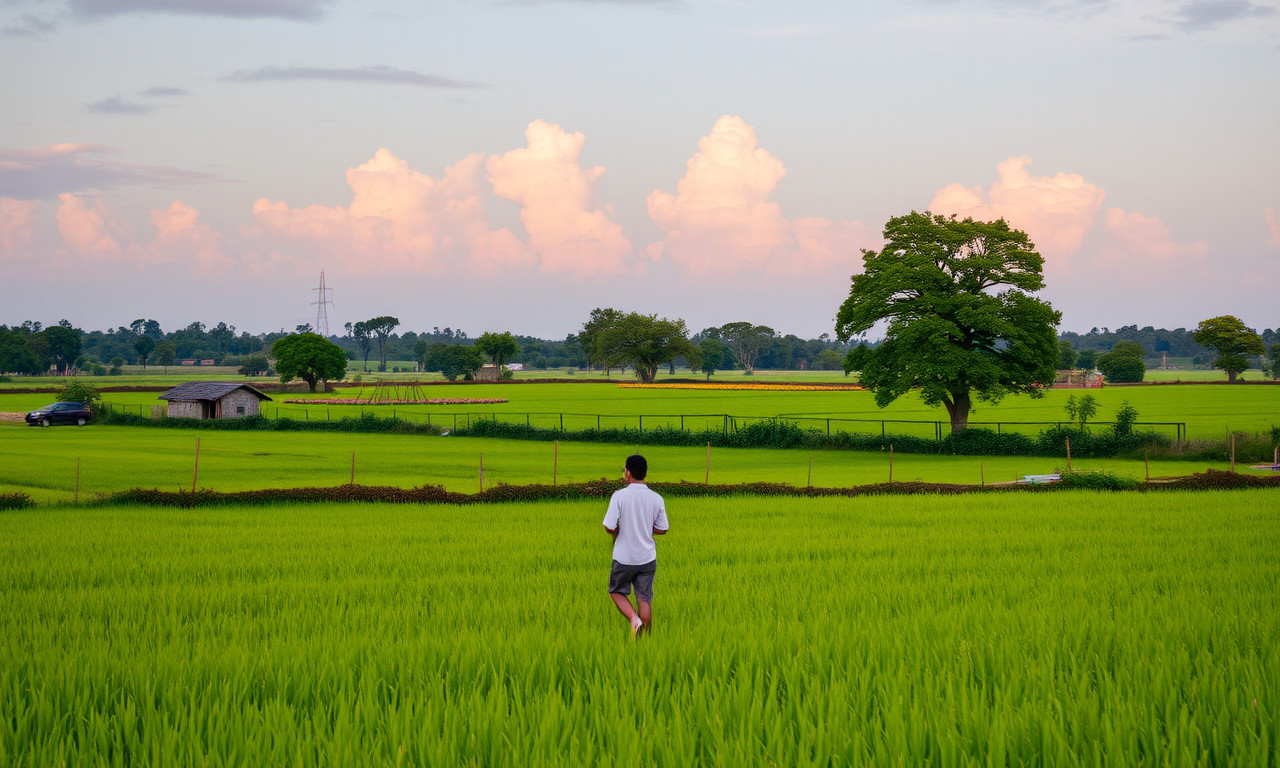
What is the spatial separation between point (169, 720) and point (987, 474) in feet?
Answer: 121

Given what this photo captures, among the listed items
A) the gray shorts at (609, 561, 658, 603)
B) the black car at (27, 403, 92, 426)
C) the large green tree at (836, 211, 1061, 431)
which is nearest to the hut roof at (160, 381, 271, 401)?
the black car at (27, 403, 92, 426)

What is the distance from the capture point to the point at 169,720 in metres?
7.33

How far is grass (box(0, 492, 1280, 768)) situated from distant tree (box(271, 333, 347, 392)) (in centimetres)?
11640

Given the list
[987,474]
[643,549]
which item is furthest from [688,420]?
[643,549]

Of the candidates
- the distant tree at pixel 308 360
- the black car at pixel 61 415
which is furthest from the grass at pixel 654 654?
the distant tree at pixel 308 360

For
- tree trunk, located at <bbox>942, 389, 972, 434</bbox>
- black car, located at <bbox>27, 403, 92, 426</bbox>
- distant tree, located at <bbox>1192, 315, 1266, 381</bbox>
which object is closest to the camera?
tree trunk, located at <bbox>942, 389, 972, 434</bbox>

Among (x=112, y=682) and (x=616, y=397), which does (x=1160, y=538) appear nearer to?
(x=112, y=682)

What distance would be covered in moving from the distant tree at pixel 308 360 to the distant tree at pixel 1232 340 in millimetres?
130961

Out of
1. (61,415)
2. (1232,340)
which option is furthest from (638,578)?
(1232,340)

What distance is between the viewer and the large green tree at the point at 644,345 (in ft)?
543

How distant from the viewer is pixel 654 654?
892 cm

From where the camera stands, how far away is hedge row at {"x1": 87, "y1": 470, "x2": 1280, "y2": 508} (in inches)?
1118

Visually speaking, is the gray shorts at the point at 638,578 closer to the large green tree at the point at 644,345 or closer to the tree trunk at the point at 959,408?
the tree trunk at the point at 959,408

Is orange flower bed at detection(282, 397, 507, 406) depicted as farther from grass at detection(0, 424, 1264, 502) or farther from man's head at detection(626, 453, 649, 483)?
man's head at detection(626, 453, 649, 483)
